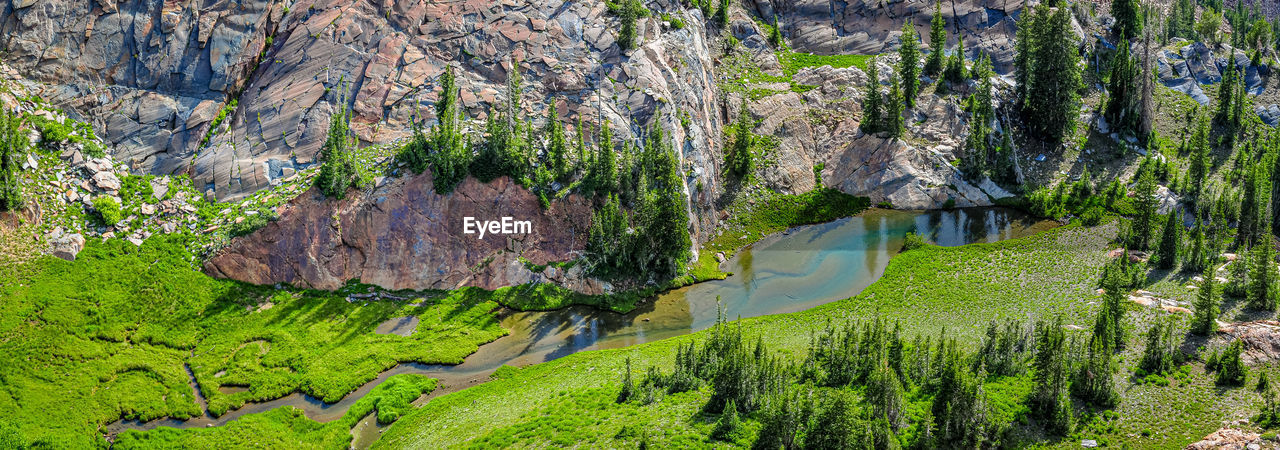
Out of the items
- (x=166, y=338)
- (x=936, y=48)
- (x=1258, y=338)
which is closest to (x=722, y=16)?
(x=936, y=48)

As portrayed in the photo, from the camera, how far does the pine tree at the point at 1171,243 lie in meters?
66.5

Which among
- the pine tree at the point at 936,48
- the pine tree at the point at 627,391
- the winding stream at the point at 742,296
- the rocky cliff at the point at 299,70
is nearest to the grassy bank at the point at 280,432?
the winding stream at the point at 742,296

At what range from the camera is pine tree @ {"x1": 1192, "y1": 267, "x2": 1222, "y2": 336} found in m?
53.8

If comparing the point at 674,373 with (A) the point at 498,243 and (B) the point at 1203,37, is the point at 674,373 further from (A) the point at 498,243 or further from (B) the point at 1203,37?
(B) the point at 1203,37

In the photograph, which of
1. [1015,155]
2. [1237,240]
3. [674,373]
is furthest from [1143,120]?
[674,373]

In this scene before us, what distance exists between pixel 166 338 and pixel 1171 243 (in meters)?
87.5

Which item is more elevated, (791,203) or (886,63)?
(886,63)

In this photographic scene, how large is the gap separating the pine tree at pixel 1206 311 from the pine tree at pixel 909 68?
1794 inches

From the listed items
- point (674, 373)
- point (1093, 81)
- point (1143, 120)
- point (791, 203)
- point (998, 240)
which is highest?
point (1093, 81)

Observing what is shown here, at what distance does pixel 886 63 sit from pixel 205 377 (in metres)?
91.5

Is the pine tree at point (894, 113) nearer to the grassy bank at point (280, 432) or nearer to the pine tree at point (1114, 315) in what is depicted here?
the pine tree at point (1114, 315)

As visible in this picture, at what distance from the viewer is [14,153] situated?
64.7 meters

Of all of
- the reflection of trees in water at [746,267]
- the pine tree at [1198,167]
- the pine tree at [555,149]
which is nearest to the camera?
the reflection of trees in water at [746,267]

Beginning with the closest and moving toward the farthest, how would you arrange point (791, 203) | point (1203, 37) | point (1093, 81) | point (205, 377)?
point (205, 377)
point (791, 203)
point (1093, 81)
point (1203, 37)
